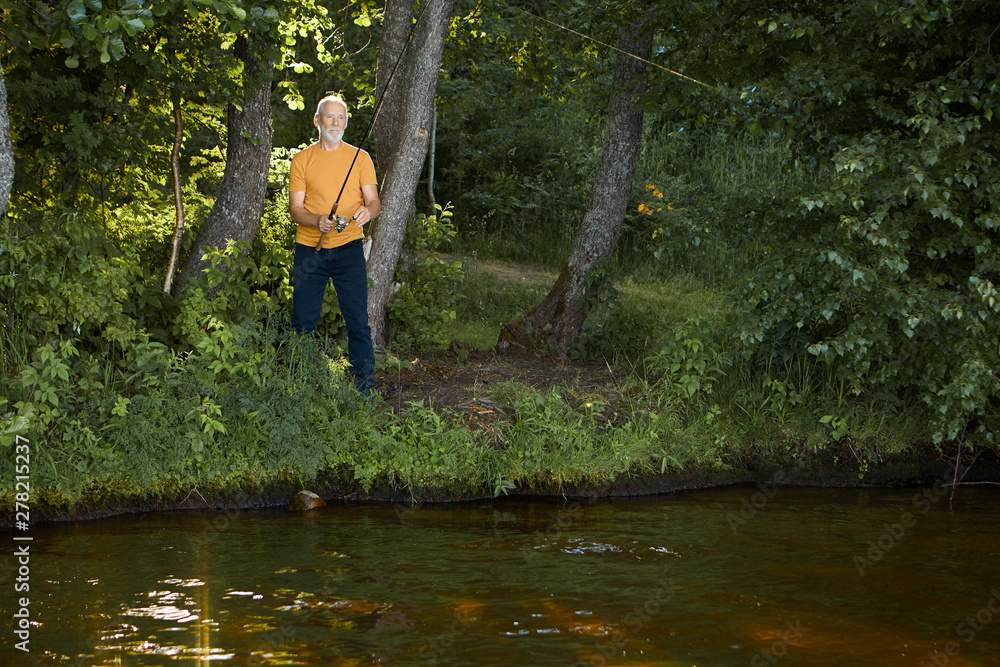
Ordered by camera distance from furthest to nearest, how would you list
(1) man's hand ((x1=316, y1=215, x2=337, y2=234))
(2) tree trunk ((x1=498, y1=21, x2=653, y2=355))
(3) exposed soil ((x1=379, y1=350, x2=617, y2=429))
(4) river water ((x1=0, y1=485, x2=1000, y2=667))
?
(2) tree trunk ((x1=498, y1=21, x2=653, y2=355)), (3) exposed soil ((x1=379, y1=350, x2=617, y2=429)), (1) man's hand ((x1=316, y1=215, x2=337, y2=234)), (4) river water ((x1=0, y1=485, x2=1000, y2=667))

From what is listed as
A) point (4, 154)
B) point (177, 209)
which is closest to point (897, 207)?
point (177, 209)

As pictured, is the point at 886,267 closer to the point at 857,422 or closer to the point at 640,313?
the point at 857,422

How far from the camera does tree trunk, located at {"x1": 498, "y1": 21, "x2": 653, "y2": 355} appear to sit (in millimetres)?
8562

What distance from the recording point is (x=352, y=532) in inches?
223

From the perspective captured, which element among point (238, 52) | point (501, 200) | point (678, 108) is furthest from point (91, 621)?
point (501, 200)

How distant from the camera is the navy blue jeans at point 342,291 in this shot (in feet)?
22.1

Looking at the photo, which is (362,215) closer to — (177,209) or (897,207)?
(177,209)

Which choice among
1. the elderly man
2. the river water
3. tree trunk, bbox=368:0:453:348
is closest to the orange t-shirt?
the elderly man

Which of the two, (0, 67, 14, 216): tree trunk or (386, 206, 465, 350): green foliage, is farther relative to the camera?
(386, 206, 465, 350): green foliage

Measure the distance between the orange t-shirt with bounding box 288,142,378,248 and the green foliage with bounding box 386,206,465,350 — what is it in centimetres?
147

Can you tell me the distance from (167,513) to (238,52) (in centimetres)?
373

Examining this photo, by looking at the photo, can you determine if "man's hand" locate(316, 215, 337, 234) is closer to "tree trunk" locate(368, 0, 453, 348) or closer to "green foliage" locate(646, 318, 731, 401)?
"tree trunk" locate(368, 0, 453, 348)

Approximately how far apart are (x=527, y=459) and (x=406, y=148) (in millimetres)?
2863

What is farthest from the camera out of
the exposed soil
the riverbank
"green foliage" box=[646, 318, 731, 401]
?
"green foliage" box=[646, 318, 731, 401]
